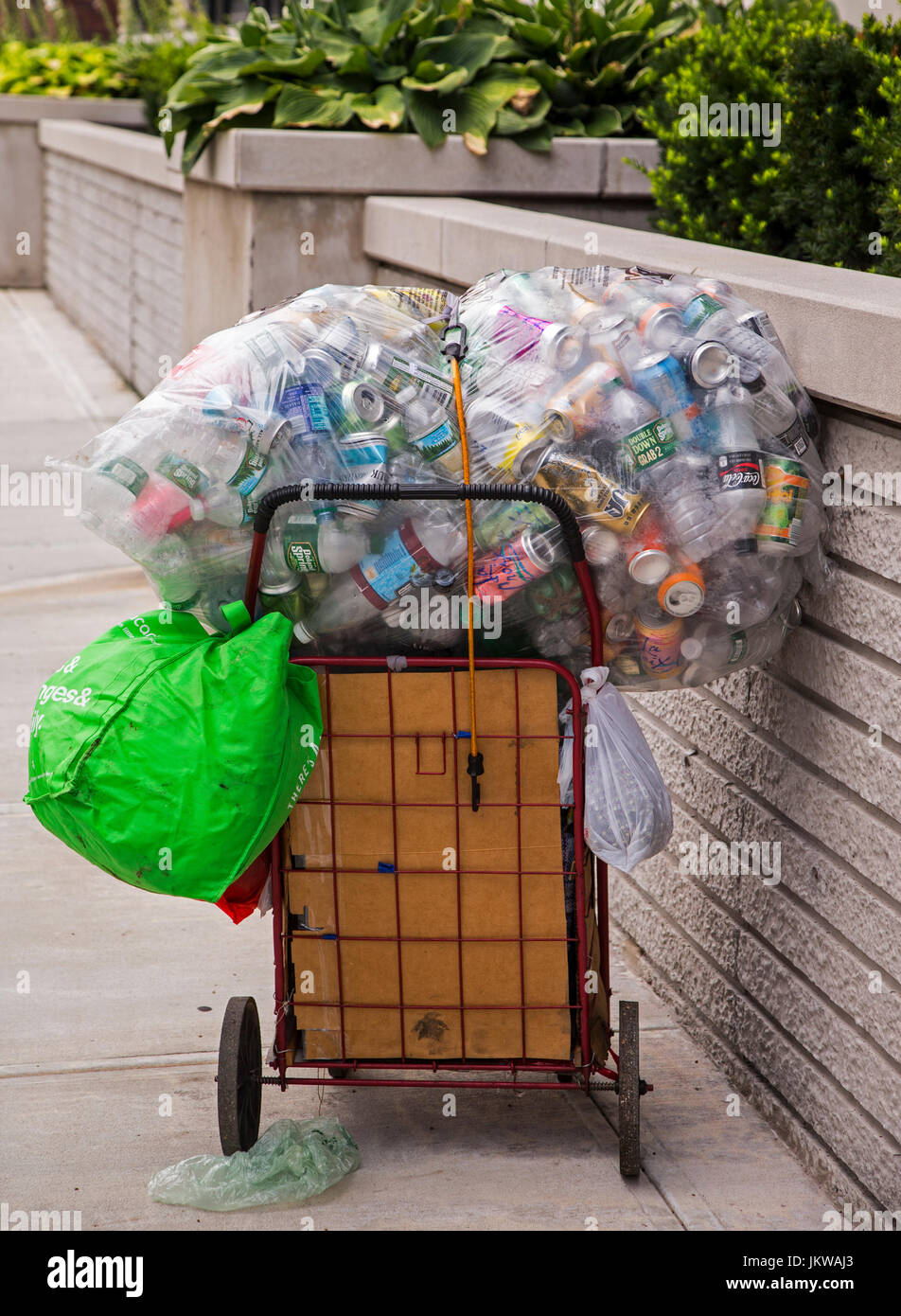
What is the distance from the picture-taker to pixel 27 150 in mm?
17016

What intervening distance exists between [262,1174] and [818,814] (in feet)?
4.09

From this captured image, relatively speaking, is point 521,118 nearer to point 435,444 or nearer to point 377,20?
point 377,20

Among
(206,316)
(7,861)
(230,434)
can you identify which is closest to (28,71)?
(206,316)

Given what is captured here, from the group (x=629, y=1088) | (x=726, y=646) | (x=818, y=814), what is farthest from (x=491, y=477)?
(x=629, y=1088)

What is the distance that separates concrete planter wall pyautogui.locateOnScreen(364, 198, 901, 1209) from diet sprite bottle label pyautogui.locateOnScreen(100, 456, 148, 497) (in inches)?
48.6

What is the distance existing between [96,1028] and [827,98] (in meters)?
3.08

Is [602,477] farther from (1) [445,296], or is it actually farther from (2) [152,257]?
(2) [152,257]

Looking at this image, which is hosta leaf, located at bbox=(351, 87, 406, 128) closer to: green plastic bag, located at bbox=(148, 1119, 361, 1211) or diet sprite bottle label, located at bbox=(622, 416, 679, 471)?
diet sprite bottle label, located at bbox=(622, 416, 679, 471)

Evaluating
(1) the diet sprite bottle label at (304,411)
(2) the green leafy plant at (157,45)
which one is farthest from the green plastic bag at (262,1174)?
(2) the green leafy plant at (157,45)

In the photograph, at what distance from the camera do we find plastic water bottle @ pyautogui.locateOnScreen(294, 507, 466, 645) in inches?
102

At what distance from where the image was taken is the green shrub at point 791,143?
3986mm

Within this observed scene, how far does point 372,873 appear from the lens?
9.11 feet

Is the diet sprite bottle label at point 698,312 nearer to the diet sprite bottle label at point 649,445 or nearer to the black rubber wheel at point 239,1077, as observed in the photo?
the diet sprite bottle label at point 649,445

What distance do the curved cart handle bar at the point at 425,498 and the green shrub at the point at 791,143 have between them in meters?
1.56
